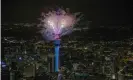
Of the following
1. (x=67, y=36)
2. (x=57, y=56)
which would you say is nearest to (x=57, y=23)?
(x=67, y=36)

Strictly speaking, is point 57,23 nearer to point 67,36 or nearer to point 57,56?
point 67,36

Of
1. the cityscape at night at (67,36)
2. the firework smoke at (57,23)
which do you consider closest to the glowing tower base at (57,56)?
the cityscape at night at (67,36)

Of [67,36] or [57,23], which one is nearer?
[57,23]

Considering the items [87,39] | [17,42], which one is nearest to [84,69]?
[87,39]

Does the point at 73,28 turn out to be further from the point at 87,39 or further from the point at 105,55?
the point at 105,55

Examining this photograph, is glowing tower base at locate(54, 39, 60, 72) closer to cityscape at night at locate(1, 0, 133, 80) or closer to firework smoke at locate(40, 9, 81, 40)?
cityscape at night at locate(1, 0, 133, 80)

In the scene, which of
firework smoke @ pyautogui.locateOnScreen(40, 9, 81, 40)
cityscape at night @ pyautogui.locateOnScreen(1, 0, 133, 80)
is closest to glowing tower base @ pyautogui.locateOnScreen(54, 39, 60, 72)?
cityscape at night @ pyautogui.locateOnScreen(1, 0, 133, 80)

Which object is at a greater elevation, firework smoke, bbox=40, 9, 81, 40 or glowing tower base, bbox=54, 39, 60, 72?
firework smoke, bbox=40, 9, 81, 40

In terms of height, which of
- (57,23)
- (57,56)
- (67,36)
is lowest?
(57,56)
